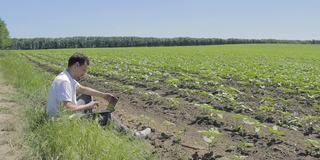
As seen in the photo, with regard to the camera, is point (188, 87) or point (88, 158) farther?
point (188, 87)

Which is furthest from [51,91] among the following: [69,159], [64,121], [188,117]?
[188,117]

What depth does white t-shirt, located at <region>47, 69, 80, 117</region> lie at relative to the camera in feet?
19.7

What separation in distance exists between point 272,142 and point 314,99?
5044 millimetres

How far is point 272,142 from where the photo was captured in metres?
6.67

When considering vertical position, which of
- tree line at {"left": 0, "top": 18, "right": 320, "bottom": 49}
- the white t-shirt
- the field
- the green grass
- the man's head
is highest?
the man's head

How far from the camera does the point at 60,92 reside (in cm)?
602

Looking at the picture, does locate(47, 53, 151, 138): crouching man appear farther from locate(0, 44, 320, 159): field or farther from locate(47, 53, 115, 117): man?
locate(0, 44, 320, 159): field

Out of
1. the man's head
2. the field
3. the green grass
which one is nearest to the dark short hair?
the man's head

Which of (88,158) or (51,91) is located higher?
(51,91)

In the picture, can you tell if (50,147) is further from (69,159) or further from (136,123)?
(136,123)

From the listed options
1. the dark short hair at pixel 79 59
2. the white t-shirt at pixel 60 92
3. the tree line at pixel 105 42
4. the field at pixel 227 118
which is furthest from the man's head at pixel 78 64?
the tree line at pixel 105 42

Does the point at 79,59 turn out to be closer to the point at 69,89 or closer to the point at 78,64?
the point at 78,64

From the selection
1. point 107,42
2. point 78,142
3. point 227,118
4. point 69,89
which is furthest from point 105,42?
point 78,142

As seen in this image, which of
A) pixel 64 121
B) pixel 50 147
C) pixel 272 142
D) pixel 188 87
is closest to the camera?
pixel 50 147
